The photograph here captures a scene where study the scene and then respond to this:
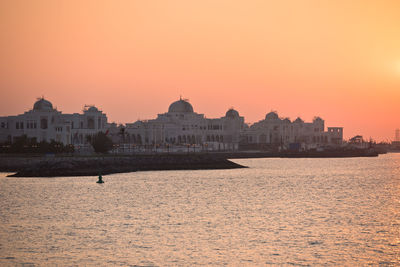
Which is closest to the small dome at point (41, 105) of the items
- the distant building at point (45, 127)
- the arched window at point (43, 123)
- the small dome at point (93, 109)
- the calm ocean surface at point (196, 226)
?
the distant building at point (45, 127)

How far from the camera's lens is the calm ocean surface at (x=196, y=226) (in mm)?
35469

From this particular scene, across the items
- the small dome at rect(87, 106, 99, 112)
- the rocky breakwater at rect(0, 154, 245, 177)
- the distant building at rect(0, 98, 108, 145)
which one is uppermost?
the small dome at rect(87, 106, 99, 112)

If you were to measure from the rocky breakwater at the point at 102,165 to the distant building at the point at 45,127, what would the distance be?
51466 millimetres

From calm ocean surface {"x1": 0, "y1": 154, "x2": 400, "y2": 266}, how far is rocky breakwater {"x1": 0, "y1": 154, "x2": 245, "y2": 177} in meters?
19.6

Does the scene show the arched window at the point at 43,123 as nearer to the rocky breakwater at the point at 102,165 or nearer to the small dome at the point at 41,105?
the small dome at the point at 41,105

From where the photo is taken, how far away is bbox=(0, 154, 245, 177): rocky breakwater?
338 ft

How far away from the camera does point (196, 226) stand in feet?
154

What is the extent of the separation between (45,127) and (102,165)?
6920 cm

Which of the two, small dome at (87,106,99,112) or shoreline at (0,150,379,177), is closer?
shoreline at (0,150,379,177)

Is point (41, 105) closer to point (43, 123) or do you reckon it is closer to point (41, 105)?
point (41, 105)

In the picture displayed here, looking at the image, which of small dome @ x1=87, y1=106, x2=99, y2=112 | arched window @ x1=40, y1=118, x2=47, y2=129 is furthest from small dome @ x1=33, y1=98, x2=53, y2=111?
small dome @ x1=87, y1=106, x2=99, y2=112

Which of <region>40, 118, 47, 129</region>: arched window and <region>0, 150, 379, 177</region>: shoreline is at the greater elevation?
<region>40, 118, 47, 129</region>: arched window

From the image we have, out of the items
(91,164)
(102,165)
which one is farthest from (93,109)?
(91,164)

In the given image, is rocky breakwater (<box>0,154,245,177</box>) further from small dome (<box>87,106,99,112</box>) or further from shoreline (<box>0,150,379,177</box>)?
small dome (<box>87,106,99,112</box>)
